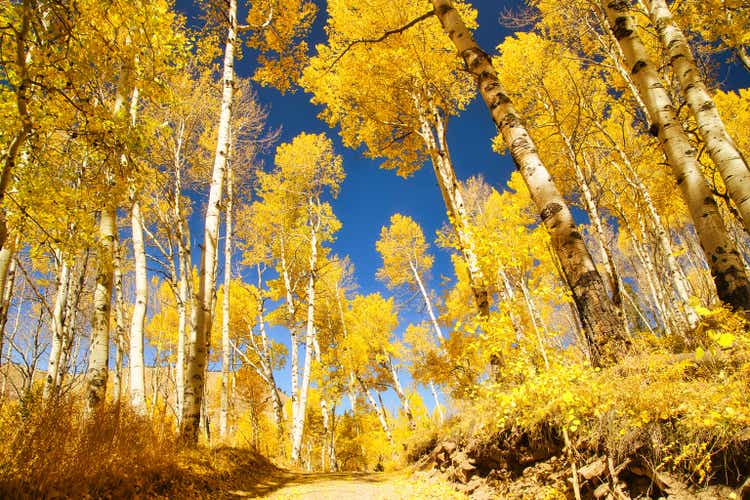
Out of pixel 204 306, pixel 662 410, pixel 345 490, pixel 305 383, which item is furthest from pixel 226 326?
pixel 662 410

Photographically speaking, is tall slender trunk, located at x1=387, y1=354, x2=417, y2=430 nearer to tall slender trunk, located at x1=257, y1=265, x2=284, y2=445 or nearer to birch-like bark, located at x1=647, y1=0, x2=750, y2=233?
tall slender trunk, located at x1=257, y1=265, x2=284, y2=445

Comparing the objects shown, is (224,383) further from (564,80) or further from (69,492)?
(564,80)

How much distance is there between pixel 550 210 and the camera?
3197 millimetres

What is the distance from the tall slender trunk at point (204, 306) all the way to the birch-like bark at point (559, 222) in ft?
13.4

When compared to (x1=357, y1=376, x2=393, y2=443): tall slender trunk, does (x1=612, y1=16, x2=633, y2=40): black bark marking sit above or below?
above

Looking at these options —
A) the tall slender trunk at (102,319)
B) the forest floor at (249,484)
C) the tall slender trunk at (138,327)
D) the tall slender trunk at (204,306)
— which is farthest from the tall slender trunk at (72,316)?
the forest floor at (249,484)

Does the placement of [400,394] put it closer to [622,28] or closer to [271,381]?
[271,381]

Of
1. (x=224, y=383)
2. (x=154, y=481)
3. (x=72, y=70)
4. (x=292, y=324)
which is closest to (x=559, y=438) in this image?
(x=154, y=481)

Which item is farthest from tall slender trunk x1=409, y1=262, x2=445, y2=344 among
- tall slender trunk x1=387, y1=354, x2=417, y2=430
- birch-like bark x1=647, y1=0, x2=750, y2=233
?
birch-like bark x1=647, y1=0, x2=750, y2=233

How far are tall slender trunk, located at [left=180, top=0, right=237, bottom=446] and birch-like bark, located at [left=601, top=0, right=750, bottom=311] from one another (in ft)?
18.3

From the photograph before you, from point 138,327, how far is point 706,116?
26.0 feet

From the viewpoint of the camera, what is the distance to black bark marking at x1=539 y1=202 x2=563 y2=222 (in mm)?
3169

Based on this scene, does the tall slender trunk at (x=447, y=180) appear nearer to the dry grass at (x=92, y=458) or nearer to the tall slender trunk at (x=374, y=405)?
the dry grass at (x=92, y=458)

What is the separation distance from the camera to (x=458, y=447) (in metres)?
5.20
